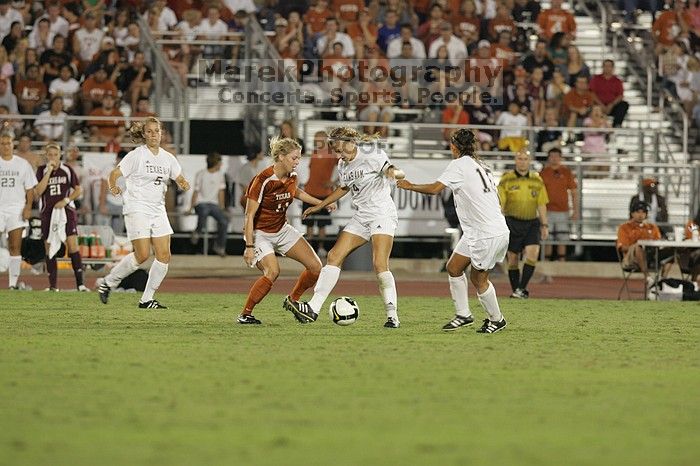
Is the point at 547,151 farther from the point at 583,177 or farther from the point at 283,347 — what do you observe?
the point at 283,347

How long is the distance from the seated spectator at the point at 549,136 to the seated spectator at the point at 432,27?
3100 millimetres

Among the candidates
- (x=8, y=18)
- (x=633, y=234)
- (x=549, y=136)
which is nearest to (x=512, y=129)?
(x=549, y=136)

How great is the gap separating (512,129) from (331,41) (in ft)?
14.1

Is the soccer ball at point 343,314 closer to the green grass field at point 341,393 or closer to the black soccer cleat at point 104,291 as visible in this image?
the green grass field at point 341,393

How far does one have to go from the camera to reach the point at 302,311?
14508mm

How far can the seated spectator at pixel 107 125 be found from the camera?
89.7ft

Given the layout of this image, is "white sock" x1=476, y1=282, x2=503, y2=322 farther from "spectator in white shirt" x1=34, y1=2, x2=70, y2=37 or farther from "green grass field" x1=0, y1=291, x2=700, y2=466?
"spectator in white shirt" x1=34, y1=2, x2=70, y2=37

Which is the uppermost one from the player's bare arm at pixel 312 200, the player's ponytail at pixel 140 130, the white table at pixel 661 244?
the player's ponytail at pixel 140 130

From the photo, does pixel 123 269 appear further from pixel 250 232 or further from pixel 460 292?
pixel 460 292

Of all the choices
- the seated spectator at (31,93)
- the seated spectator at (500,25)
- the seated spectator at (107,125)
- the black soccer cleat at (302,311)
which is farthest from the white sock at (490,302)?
the seated spectator at (500,25)

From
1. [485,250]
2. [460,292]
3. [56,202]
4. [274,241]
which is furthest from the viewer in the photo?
[56,202]

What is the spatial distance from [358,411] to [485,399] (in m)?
1.00

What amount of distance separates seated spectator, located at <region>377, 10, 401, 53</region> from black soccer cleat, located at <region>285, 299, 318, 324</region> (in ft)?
52.4

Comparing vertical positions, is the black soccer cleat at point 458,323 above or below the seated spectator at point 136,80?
below
